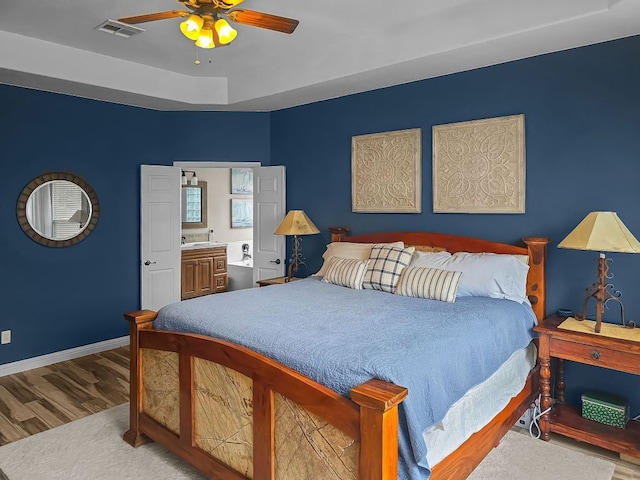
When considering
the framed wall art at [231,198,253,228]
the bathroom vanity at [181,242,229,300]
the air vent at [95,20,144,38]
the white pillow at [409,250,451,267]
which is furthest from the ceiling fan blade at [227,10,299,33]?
the framed wall art at [231,198,253,228]

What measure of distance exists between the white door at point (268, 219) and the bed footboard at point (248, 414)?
2483mm

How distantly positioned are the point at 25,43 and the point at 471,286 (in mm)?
3995

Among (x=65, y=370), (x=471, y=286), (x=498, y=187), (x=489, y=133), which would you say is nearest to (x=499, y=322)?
(x=471, y=286)

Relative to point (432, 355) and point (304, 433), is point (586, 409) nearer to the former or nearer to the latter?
point (432, 355)

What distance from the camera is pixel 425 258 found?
3.57m

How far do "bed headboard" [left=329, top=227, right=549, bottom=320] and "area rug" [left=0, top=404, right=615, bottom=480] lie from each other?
0.97 meters

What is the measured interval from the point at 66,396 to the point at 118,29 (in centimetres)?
294

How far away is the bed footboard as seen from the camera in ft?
5.37

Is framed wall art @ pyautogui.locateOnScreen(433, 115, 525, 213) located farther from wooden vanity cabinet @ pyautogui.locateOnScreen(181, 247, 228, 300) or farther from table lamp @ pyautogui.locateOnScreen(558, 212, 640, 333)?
wooden vanity cabinet @ pyautogui.locateOnScreen(181, 247, 228, 300)

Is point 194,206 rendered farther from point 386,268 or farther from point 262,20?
point 262,20

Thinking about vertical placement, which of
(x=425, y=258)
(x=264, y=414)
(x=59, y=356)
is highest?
(x=425, y=258)

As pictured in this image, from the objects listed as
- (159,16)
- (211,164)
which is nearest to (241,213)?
(211,164)

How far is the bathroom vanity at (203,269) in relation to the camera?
6.80 meters

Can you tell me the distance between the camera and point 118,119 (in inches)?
191
